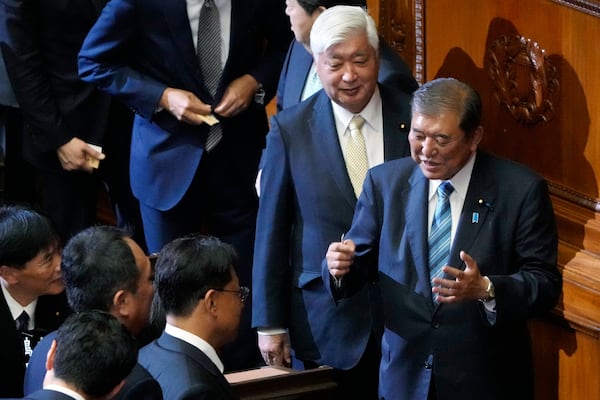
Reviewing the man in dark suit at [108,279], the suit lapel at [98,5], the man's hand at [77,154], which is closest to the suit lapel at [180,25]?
the suit lapel at [98,5]

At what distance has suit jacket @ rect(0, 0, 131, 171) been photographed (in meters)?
5.30

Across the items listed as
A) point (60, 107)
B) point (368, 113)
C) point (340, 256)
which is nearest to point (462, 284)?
point (340, 256)

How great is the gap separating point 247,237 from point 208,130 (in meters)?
0.45

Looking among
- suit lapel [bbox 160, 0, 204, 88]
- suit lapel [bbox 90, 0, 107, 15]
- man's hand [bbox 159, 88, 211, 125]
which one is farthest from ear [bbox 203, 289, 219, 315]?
suit lapel [bbox 90, 0, 107, 15]

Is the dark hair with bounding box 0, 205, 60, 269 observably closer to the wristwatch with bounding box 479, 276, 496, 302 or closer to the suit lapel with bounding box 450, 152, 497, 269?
the suit lapel with bounding box 450, 152, 497, 269

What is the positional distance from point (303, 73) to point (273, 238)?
0.66 metres

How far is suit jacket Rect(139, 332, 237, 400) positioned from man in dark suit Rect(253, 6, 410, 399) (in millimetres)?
908

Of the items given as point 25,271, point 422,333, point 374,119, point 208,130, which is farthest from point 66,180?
point 422,333

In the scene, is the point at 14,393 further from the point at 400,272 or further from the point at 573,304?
→ the point at 573,304

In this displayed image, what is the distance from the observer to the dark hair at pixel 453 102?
3.97 m

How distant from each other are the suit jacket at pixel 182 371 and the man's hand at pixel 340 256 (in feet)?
2.03

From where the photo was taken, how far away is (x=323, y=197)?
4.35m

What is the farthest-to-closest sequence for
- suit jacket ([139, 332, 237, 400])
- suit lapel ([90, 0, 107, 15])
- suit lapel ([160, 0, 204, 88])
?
suit lapel ([90, 0, 107, 15])
suit lapel ([160, 0, 204, 88])
suit jacket ([139, 332, 237, 400])

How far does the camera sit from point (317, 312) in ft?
14.5
